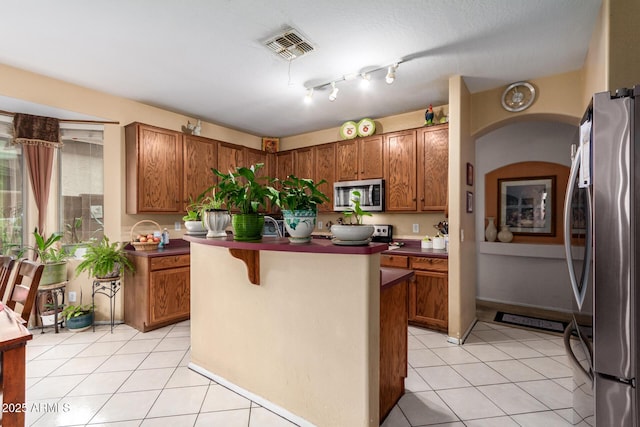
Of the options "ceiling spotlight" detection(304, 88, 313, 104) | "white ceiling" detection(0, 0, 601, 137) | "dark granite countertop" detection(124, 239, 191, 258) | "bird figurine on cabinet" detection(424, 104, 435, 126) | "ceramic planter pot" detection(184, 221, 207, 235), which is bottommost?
"dark granite countertop" detection(124, 239, 191, 258)

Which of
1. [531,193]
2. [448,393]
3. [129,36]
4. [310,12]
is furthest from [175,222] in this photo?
[531,193]

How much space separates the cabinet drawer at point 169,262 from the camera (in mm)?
3287

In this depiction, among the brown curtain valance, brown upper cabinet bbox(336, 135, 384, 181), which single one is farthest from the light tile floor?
brown upper cabinet bbox(336, 135, 384, 181)

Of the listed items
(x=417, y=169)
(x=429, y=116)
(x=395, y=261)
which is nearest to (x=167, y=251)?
(x=395, y=261)

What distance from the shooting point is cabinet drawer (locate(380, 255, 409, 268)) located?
3472mm

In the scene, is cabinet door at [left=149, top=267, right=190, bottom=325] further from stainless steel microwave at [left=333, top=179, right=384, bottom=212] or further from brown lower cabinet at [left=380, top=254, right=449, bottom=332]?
brown lower cabinet at [left=380, top=254, right=449, bottom=332]

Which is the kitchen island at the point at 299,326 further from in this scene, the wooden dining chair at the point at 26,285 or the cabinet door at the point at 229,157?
the cabinet door at the point at 229,157

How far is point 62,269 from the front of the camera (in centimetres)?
319

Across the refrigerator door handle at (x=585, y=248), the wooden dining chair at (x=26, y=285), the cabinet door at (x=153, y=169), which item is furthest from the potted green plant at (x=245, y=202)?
the cabinet door at (x=153, y=169)

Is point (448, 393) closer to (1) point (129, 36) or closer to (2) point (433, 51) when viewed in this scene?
(2) point (433, 51)

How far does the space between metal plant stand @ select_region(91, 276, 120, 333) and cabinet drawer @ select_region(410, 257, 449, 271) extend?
3382 mm

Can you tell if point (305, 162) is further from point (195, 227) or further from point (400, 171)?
point (195, 227)

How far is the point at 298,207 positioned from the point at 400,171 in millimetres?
2443

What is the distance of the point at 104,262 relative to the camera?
320 cm
